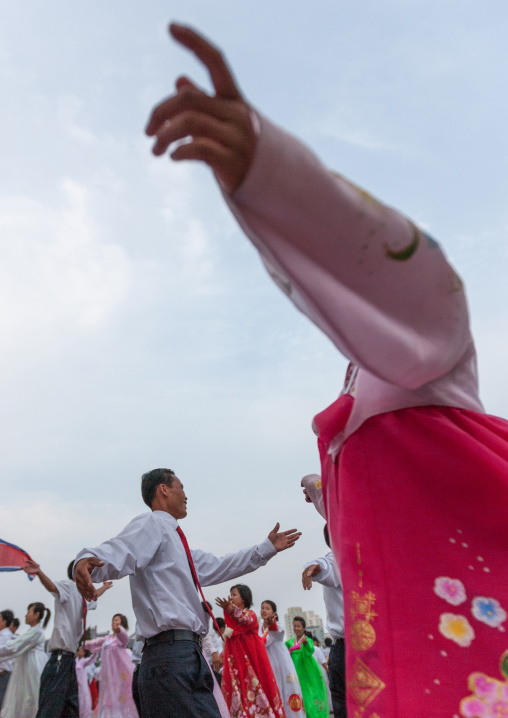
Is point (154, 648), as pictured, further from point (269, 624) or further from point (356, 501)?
point (269, 624)

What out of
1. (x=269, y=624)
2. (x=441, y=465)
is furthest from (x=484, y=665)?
(x=269, y=624)

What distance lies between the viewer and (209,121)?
81 centimetres

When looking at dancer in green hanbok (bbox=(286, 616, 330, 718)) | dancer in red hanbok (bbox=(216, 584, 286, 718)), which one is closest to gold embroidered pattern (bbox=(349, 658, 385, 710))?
dancer in red hanbok (bbox=(216, 584, 286, 718))

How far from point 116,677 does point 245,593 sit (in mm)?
2750

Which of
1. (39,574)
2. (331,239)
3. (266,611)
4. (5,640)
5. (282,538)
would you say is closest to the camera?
(331,239)

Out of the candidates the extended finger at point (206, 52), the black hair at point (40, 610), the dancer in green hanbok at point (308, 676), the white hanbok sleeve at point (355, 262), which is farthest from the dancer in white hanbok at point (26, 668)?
the extended finger at point (206, 52)

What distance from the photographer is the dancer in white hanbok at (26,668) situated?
7.40 metres

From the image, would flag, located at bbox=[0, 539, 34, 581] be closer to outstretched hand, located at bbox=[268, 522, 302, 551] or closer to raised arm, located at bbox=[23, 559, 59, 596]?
raised arm, located at bbox=[23, 559, 59, 596]

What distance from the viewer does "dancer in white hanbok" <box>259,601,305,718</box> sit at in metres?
7.57

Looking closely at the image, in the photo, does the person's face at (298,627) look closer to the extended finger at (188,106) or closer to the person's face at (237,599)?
the person's face at (237,599)

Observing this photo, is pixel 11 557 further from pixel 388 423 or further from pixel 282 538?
pixel 388 423

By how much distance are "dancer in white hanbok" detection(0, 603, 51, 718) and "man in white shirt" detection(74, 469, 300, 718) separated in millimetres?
5423

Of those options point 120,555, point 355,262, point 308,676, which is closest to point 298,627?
point 308,676

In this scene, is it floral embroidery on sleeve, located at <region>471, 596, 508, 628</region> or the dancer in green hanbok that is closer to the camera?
floral embroidery on sleeve, located at <region>471, 596, 508, 628</region>
